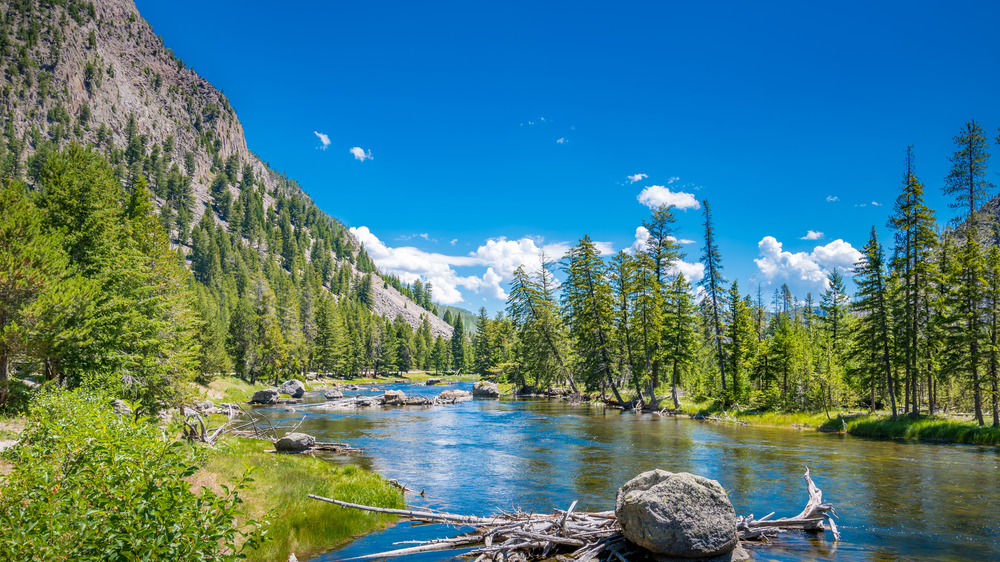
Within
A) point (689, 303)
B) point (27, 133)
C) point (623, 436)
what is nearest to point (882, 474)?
point (623, 436)

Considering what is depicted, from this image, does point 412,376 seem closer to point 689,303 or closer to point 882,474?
point 689,303

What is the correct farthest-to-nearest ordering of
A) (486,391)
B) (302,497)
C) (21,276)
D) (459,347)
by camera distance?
(459,347)
(486,391)
(21,276)
(302,497)

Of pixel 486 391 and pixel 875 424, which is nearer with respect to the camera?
pixel 875 424

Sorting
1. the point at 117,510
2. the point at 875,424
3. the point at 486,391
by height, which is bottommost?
the point at 486,391

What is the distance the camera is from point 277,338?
7088cm

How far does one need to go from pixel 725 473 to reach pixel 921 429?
1897 centimetres

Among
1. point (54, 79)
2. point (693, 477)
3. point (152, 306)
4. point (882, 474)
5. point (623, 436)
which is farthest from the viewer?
point (54, 79)

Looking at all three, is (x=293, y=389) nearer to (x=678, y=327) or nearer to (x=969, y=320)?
(x=678, y=327)

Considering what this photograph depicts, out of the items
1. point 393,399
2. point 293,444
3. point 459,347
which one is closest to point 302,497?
point 293,444

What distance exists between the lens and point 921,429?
97.2 feet

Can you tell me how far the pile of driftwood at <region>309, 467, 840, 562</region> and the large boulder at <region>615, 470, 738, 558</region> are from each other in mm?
709

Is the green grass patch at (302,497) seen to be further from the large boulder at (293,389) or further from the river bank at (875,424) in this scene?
the large boulder at (293,389)

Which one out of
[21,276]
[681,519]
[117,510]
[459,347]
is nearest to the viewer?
[117,510]

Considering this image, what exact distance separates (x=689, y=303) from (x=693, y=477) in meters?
43.7
